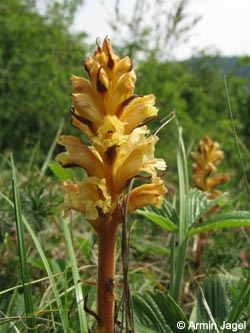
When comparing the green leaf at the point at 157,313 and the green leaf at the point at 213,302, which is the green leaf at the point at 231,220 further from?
the green leaf at the point at 157,313

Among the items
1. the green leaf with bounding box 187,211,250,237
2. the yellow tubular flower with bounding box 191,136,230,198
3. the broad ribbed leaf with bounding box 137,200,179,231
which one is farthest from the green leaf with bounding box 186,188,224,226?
the yellow tubular flower with bounding box 191,136,230,198

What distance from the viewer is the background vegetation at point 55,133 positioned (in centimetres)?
214

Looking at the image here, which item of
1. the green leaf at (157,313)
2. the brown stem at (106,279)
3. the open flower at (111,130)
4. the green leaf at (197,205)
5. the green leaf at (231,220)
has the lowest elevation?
the green leaf at (157,313)

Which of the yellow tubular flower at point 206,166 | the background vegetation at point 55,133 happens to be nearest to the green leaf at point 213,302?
the background vegetation at point 55,133

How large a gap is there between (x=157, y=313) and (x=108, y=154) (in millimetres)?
503

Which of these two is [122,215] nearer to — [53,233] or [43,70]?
[53,233]

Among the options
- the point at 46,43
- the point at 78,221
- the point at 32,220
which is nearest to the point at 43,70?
the point at 46,43

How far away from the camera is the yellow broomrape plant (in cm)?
122

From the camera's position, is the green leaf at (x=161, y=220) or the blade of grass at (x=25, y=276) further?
the green leaf at (x=161, y=220)

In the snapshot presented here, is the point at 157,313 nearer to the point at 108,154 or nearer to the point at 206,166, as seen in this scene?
the point at 108,154

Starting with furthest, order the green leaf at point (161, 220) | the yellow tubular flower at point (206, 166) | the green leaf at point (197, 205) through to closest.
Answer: the yellow tubular flower at point (206, 166) < the green leaf at point (197, 205) < the green leaf at point (161, 220)

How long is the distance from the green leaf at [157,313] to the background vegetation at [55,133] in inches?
1.0

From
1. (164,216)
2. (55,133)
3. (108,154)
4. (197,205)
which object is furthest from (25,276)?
(55,133)

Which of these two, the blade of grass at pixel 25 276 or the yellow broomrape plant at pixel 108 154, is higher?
the yellow broomrape plant at pixel 108 154
